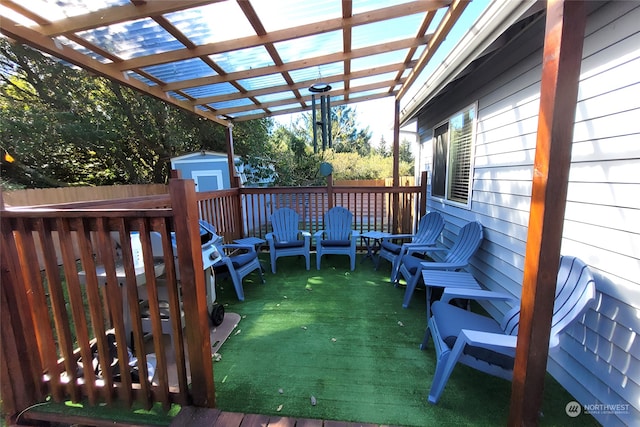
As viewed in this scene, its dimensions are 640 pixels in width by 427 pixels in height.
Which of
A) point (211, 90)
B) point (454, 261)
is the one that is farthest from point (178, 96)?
point (454, 261)

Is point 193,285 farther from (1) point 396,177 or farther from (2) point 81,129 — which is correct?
(2) point 81,129

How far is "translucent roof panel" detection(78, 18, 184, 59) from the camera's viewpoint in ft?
7.37

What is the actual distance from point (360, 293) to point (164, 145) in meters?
9.81

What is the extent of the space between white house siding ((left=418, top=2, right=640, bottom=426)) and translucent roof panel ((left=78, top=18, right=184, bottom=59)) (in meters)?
3.14

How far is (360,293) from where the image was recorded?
10.5 feet

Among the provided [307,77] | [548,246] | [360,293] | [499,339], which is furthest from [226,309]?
[307,77]

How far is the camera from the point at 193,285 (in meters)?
1.36

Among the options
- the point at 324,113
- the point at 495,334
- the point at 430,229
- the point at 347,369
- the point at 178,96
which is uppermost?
the point at 178,96

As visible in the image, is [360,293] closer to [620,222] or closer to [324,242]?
[324,242]

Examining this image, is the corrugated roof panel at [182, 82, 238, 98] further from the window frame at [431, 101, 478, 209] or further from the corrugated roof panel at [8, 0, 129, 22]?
the window frame at [431, 101, 478, 209]

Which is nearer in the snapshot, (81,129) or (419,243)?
(419,243)

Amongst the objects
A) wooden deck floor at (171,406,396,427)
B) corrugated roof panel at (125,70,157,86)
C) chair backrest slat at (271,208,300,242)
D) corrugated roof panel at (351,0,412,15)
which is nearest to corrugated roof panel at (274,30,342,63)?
corrugated roof panel at (351,0,412,15)

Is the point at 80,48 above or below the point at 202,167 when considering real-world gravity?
above

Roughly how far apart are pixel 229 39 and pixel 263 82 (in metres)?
1.19
